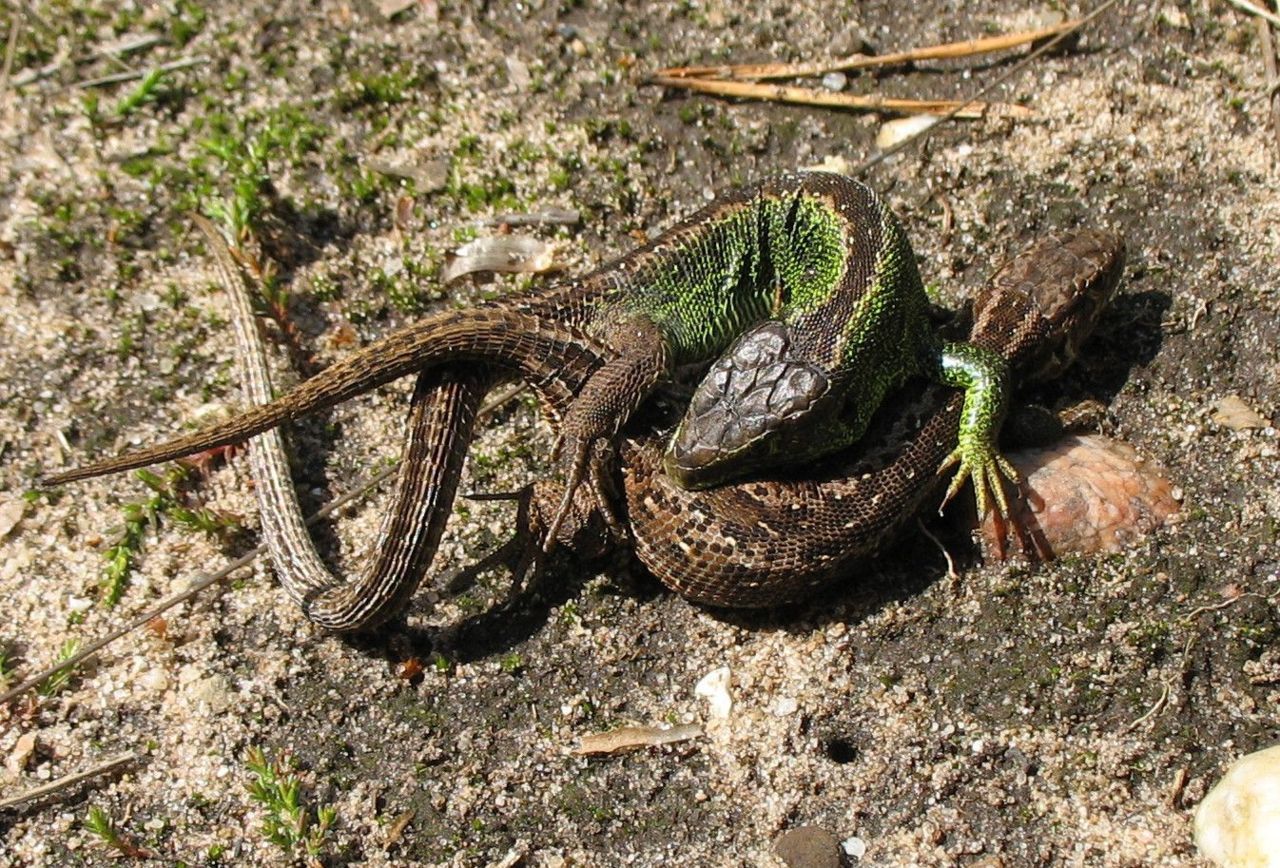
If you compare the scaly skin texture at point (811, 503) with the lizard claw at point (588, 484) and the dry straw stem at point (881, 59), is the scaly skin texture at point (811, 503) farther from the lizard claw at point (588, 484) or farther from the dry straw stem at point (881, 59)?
the dry straw stem at point (881, 59)

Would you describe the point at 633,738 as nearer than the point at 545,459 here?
Yes

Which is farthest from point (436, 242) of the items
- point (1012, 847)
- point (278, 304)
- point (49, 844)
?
point (1012, 847)

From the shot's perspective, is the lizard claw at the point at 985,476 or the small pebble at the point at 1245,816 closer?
the small pebble at the point at 1245,816

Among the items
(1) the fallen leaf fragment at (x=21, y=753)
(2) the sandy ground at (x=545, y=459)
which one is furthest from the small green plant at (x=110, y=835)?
(1) the fallen leaf fragment at (x=21, y=753)

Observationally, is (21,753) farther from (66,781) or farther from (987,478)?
(987,478)

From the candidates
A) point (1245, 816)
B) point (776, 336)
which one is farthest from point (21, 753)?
point (1245, 816)

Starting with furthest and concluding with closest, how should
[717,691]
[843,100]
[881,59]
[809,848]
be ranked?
[881,59] → [843,100] → [717,691] → [809,848]

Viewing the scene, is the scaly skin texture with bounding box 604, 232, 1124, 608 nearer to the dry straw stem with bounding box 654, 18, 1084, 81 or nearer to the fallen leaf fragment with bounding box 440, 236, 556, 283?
the fallen leaf fragment with bounding box 440, 236, 556, 283
